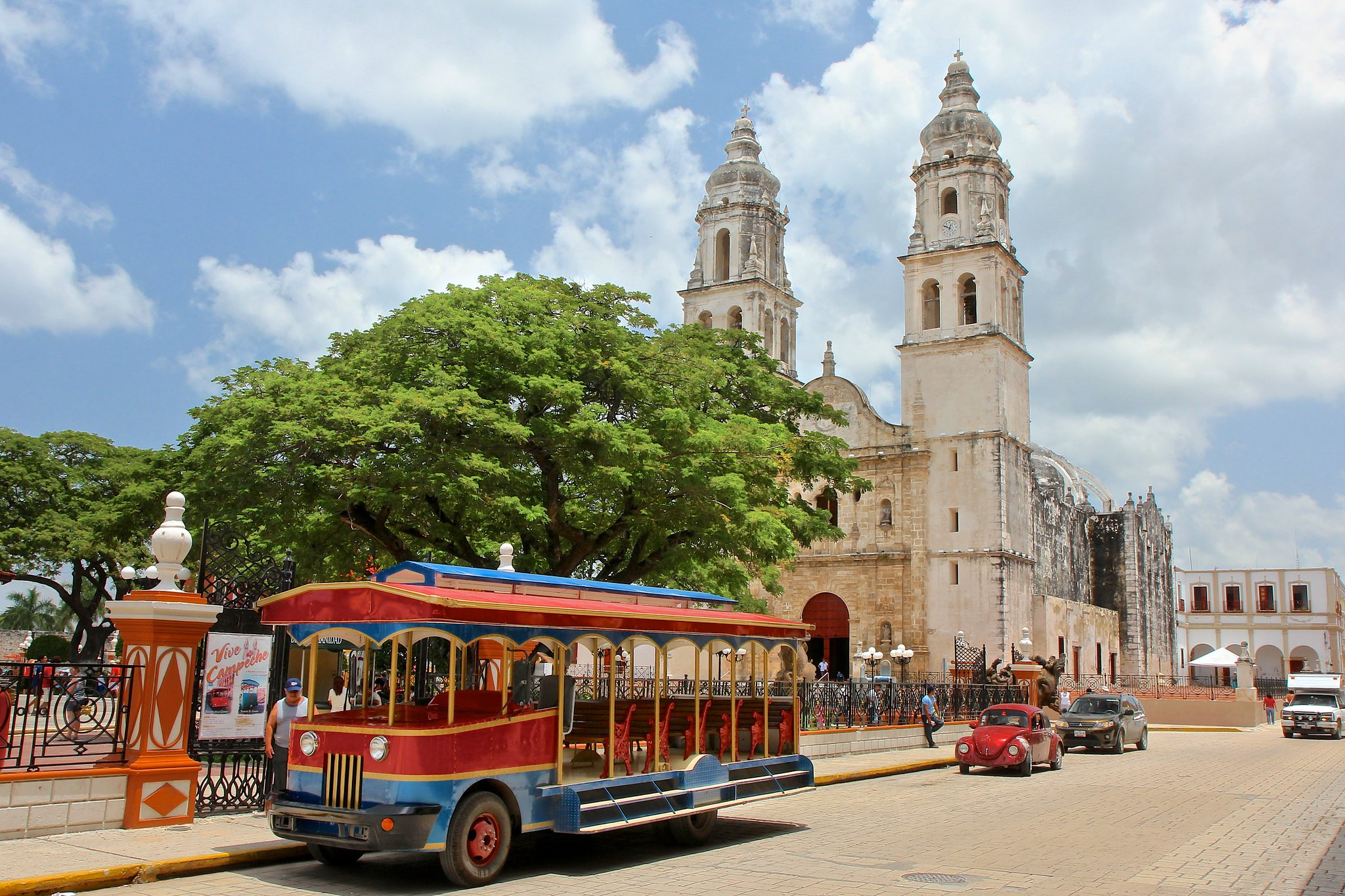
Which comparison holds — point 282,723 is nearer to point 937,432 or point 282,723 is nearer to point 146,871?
point 146,871

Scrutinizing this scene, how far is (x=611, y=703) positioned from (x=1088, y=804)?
817 centimetres

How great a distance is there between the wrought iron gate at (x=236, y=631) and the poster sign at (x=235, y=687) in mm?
88

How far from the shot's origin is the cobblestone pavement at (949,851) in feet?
29.9

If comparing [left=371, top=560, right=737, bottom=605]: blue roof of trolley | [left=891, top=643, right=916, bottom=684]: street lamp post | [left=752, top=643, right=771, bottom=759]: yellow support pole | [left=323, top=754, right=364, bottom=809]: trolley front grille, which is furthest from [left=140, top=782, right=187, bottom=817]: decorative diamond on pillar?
[left=891, top=643, right=916, bottom=684]: street lamp post

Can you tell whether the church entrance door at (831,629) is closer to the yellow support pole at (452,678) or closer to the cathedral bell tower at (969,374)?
the cathedral bell tower at (969,374)

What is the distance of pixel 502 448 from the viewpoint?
20.0 meters

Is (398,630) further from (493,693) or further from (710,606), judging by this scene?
(710,606)

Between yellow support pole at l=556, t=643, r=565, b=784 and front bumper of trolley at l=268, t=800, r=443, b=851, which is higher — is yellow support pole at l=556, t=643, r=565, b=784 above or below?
above

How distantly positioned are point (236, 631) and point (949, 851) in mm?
8134

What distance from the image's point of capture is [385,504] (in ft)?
65.1

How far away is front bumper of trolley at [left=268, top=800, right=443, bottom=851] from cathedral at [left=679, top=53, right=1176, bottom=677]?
32.0m

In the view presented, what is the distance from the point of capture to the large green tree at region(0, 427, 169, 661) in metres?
37.0

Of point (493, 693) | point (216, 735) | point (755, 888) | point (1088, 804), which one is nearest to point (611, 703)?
point (493, 693)

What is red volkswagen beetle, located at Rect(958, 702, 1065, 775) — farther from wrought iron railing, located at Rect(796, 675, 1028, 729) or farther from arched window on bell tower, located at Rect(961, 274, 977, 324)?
arched window on bell tower, located at Rect(961, 274, 977, 324)
